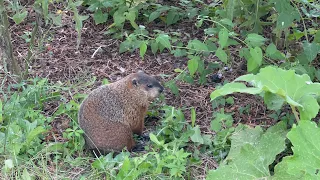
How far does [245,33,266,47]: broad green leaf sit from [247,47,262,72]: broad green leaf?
0.11 meters

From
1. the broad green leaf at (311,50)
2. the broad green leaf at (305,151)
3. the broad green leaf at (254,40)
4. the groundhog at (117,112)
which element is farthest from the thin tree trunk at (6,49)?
the broad green leaf at (305,151)

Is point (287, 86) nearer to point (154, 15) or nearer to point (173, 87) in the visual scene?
point (173, 87)

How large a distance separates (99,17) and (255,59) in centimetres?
239

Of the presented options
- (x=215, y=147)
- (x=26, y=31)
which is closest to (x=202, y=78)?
(x=215, y=147)

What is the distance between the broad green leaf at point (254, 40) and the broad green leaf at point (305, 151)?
140 centimetres

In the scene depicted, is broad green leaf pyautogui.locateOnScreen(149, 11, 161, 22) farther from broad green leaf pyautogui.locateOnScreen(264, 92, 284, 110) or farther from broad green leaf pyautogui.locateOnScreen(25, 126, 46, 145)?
broad green leaf pyautogui.locateOnScreen(264, 92, 284, 110)

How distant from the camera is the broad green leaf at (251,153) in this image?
13.5ft

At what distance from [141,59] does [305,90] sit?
2.60 metres

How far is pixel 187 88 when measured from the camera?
580cm

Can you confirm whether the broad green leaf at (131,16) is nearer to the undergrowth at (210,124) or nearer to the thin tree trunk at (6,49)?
the undergrowth at (210,124)

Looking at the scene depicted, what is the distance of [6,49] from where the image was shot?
18.6ft

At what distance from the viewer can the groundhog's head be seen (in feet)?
17.0

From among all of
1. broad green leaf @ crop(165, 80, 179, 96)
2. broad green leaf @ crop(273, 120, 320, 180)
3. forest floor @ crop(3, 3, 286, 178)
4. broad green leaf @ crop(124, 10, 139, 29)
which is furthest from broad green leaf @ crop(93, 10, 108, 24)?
broad green leaf @ crop(273, 120, 320, 180)

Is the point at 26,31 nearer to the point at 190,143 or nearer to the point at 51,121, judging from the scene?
the point at 51,121
